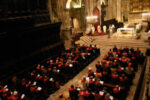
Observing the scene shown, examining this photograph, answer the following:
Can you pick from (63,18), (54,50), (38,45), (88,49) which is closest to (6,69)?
(38,45)

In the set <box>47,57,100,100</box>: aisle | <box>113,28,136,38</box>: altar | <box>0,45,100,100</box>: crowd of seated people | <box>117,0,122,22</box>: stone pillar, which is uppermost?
<box>117,0,122,22</box>: stone pillar

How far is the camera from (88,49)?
13.7m

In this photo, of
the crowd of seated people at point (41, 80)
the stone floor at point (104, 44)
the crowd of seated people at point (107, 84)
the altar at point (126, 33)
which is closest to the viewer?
the crowd of seated people at point (107, 84)

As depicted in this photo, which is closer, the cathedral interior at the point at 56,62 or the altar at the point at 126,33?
the cathedral interior at the point at 56,62

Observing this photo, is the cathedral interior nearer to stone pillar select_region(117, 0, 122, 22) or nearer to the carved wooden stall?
the carved wooden stall

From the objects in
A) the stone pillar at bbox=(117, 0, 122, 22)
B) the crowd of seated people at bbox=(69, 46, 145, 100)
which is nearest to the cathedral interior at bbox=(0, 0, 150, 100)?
the crowd of seated people at bbox=(69, 46, 145, 100)

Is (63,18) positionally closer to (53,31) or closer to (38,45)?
(53,31)

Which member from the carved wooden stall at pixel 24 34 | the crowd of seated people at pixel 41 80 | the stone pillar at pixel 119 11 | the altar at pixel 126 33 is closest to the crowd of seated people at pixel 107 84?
the crowd of seated people at pixel 41 80

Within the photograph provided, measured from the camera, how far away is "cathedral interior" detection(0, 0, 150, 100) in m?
7.90

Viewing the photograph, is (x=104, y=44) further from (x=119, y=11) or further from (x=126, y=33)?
(x=119, y=11)

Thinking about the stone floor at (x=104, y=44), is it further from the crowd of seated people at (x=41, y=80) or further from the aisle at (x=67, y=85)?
the crowd of seated people at (x=41, y=80)

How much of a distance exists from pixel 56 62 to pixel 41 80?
2582 millimetres

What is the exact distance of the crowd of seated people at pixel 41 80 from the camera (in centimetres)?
785

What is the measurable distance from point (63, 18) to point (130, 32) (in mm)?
8927
